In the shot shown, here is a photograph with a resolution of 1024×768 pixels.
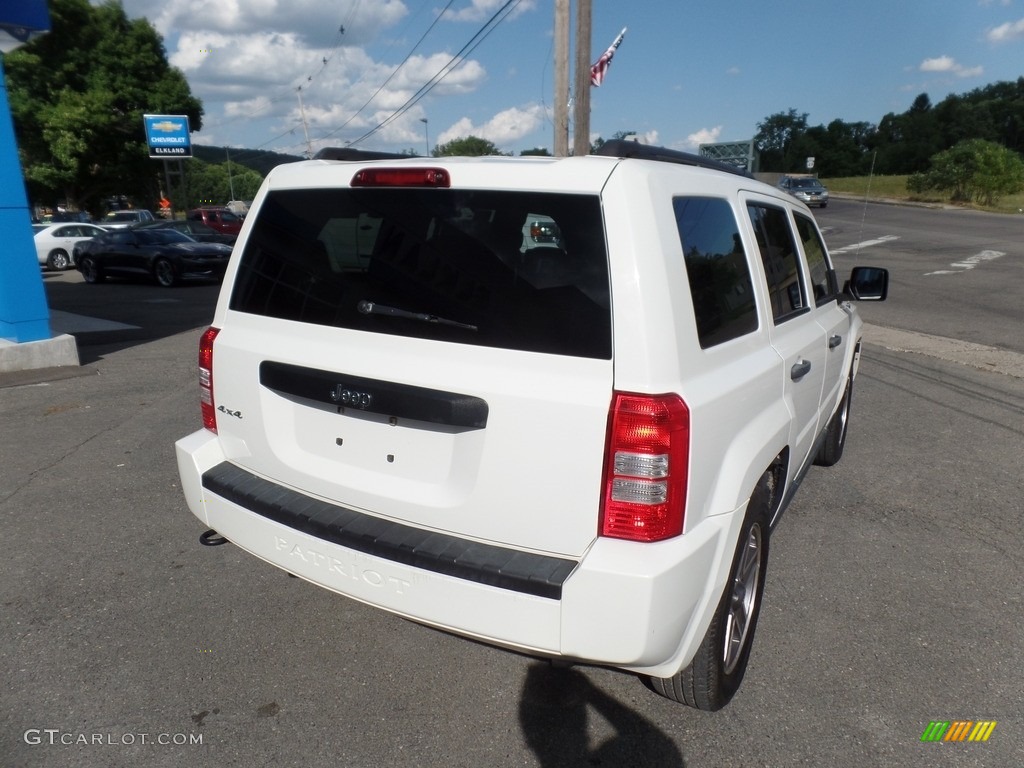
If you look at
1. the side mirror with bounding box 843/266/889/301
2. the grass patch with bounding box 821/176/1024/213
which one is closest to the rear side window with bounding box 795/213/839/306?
the side mirror with bounding box 843/266/889/301

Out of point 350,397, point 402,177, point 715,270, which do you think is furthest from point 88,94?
point 715,270

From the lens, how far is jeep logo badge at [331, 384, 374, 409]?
2.49 meters

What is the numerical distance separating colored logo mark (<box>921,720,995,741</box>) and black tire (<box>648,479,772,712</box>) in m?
0.67

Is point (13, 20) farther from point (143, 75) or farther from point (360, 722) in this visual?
point (143, 75)

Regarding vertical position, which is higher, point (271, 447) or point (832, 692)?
point (271, 447)

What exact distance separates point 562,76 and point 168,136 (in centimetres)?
3048

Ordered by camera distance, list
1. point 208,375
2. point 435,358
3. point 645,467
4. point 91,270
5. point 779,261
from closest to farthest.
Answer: point 645,467, point 435,358, point 208,375, point 779,261, point 91,270

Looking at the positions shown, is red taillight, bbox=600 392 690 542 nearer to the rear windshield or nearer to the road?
the rear windshield

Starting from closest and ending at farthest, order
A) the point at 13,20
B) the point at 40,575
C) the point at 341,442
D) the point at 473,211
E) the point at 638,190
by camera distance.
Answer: the point at 638,190 → the point at 473,211 → the point at 341,442 → the point at 40,575 → the point at 13,20

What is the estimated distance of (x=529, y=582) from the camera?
2.19 metres

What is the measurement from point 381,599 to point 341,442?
0.55 m

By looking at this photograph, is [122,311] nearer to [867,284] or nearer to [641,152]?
[867,284]

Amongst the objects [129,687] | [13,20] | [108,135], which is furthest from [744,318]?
[108,135]

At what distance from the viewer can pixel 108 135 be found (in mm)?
38062
